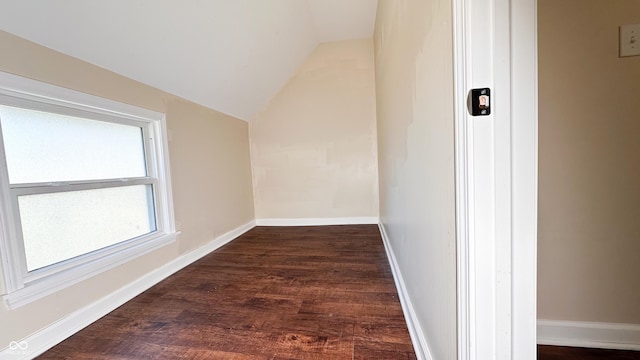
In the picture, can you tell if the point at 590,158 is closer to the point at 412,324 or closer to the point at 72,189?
the point at 412,324

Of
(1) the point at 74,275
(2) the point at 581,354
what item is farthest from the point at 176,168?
(2) the point at 581,354

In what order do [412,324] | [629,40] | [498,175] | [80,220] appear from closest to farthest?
[498,175]
[629,40]
[412,324]
[80,220]

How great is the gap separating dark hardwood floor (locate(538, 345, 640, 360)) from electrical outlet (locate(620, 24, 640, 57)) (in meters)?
1.38

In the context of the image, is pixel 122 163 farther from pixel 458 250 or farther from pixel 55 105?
pixel 458 250

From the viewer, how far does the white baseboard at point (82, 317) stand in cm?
136

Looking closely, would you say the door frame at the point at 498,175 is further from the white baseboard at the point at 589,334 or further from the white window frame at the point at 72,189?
the white window frame at the point at 72,189

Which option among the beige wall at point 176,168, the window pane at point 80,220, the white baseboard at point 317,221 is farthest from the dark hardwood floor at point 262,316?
the white baseboard at point 317,221

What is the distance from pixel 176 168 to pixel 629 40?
3142mm

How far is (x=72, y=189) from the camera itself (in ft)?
5.63

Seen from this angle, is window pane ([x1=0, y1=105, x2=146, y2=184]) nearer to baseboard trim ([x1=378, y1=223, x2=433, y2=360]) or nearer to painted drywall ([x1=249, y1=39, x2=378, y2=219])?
painted drywall ([x1=249, y1=39, x2=378, y2=219])

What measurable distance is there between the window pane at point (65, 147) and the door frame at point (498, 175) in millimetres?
2200

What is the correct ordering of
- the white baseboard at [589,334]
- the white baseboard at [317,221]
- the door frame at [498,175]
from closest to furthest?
1. the door frame at [498,175]
2. the white baseboard at [589,334]
3. the white baseboard at [317,221]

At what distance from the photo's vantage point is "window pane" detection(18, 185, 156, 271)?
152cm

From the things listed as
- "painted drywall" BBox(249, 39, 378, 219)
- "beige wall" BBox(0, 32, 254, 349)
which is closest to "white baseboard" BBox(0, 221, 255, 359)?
"beige wall" BBox(0, 32, 254, 349)
